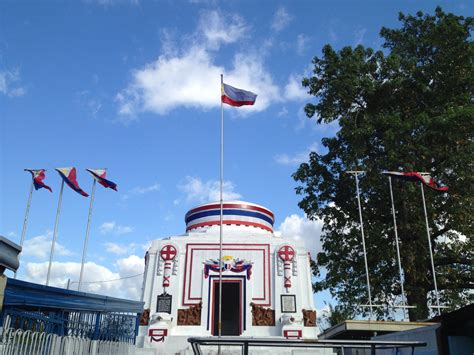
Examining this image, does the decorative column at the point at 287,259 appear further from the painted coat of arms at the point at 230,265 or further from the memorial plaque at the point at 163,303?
the memorial plaque at the point at 163,303

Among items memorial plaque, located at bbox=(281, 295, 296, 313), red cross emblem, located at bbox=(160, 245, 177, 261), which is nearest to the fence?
red cross emblem, located at bbox=(160, 245, 177, 261)

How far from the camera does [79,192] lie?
23672mm

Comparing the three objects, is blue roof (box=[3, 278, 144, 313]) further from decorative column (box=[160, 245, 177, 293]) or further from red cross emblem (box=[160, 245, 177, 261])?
red cross emblem (box=[160, 245, 177, 261])

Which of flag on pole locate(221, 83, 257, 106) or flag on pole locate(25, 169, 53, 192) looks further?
flag on pole locate(25, 169, 53, 192)

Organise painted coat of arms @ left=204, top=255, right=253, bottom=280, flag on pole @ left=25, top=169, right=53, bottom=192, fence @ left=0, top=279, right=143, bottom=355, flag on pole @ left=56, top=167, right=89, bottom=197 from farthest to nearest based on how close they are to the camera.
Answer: flag on pole @ left=25, top=169, right=53, bottom=192, flag on pole @ left=56, top=167, right=89, bottom=197, painted coat of arms @ left=204, top=255, right=253, bottom=280, fence @ left=0, top=279, right=143, bottom=355

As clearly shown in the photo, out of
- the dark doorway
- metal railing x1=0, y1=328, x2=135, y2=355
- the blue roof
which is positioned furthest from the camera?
the dark doorway

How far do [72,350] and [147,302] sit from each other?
11.1 metres

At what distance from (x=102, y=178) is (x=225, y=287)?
9182 mm

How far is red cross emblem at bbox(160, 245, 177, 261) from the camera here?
2170cm

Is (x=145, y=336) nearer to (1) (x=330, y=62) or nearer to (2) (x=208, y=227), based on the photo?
(2) (x=208, y=227)

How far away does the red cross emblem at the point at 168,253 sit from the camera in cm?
2170

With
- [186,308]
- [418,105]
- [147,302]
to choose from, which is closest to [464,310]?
[186,308]

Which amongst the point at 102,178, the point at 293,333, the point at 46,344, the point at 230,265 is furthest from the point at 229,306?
the point at 46,344

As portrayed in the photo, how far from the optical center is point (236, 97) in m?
18.8
